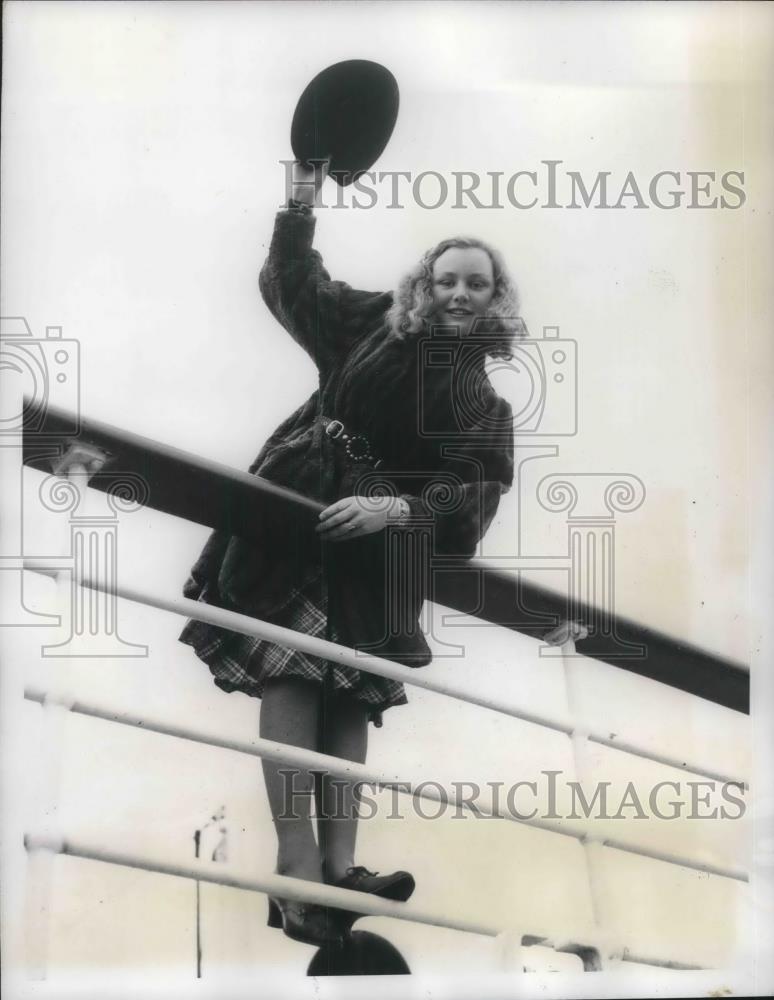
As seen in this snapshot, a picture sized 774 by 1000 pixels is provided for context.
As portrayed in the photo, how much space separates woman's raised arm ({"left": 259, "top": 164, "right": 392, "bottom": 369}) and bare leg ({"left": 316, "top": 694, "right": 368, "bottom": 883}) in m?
0.50

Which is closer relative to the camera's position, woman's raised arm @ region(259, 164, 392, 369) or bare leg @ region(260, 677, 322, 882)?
bare leg @ region(260, 677, 322, 882)

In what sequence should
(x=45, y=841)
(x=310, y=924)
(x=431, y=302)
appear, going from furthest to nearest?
(x=431, y=302) → (x=310, y=924) → (x=45, y=841)

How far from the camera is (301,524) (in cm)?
202

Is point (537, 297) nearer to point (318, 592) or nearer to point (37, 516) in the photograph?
point (318, 592)

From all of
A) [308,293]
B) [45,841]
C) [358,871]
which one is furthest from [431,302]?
[45,841]

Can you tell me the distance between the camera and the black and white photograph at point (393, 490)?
6.25 feet

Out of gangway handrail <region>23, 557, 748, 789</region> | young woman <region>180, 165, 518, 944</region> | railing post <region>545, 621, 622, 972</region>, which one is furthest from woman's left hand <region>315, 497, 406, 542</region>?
railing post <region>545, 621, 622, 972</region>

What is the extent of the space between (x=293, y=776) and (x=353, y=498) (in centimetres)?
39

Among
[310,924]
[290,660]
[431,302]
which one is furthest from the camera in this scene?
[431,302]

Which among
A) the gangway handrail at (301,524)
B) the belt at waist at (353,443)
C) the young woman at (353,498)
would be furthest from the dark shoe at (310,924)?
the belt at waist at (353,443)

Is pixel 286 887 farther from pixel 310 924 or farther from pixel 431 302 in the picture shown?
pixel 431 302

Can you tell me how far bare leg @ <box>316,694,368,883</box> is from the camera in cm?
193

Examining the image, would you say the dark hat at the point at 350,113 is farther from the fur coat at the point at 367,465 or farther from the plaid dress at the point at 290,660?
the plaid dress at the point at 290,660

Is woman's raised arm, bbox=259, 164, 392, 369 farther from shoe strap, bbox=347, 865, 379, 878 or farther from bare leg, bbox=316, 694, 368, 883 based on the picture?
shoe strap, bbox=347, 865, 379, 878
